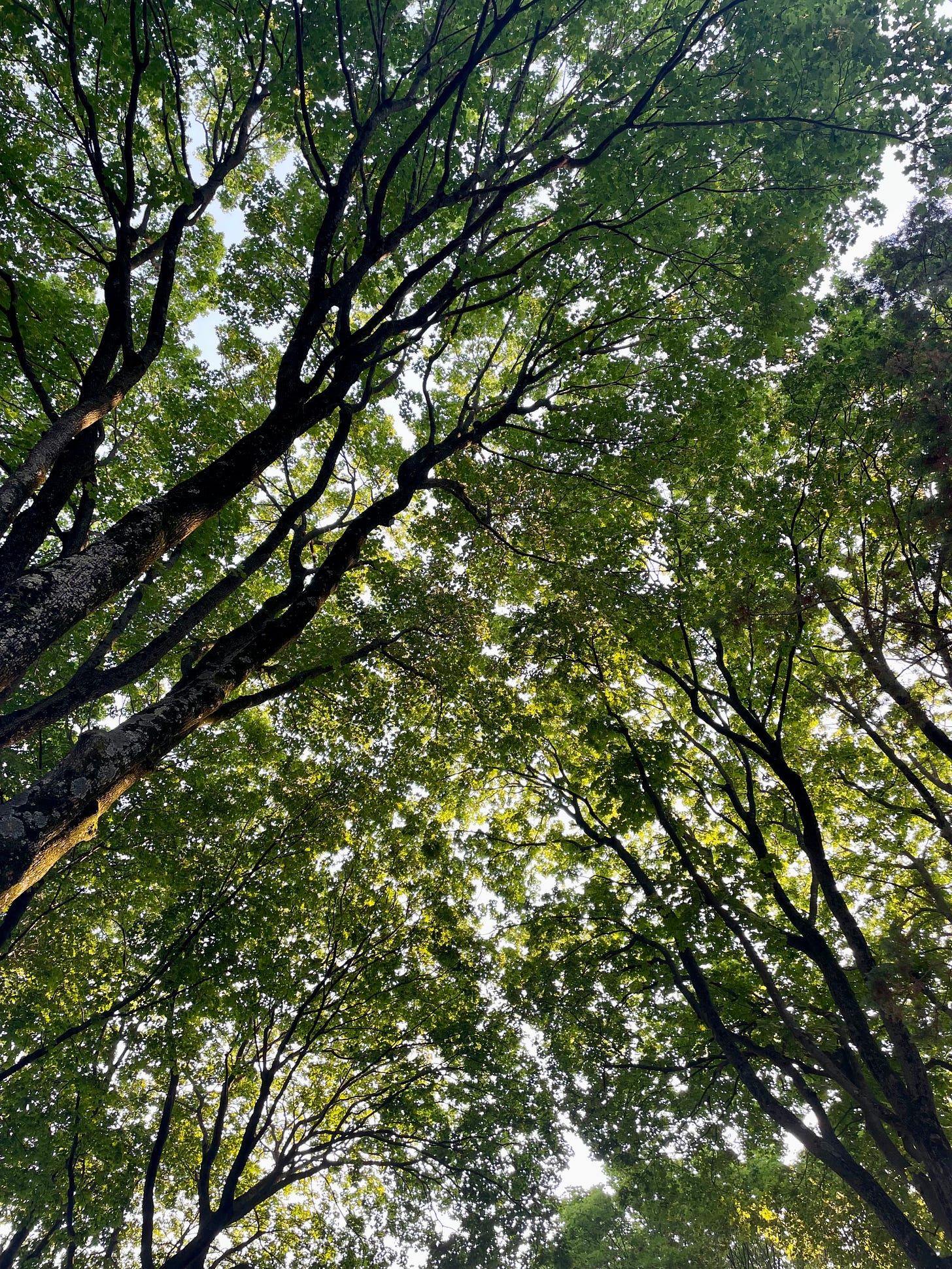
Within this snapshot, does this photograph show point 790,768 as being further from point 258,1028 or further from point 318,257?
point 258,1028

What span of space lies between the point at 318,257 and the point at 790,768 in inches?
377

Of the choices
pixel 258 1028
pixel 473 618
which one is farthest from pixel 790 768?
pixel 258 1028

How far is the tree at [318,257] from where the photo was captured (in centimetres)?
530

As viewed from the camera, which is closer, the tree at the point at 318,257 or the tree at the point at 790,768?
the tree at the point at 318,257

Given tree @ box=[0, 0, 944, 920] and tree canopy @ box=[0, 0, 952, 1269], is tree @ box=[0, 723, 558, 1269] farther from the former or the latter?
tree @ box=[0, 0, 944, 920]

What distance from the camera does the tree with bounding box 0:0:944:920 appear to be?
5.30 metres

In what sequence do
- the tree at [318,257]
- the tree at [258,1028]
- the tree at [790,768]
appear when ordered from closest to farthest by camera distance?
the tree at [318,257] < the tree at [790,768] < the tree at [258,1028]

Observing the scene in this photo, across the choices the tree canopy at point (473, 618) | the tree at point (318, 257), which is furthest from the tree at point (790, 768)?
the tree at point (318, 257)

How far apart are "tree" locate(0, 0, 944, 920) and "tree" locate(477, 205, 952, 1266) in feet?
6.57

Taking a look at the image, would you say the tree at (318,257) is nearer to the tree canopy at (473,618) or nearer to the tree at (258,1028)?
the tree canopy at (473,618)

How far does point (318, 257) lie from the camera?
20.2 feet

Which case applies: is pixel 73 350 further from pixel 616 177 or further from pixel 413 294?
pixel 616 177

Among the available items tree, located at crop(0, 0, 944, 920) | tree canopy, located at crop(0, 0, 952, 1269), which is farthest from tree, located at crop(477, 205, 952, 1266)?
tree, located at crop(0, 0, 944, 920)

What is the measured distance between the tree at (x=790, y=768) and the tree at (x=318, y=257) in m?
2.00
